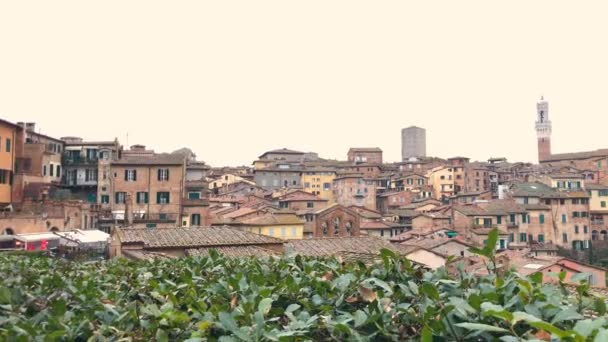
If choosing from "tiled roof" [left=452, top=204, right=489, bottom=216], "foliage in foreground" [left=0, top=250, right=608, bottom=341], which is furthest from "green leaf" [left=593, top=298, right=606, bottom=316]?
"tiled roof" [left=452, top=204, right=489, bottom=216]

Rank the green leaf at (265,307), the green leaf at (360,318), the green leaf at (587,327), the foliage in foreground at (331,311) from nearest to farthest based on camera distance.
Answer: the green leaf at (587,327) → the foliage in foreground at (331,311) → the green leaf at (360,318) → the green leaf at (265,307)

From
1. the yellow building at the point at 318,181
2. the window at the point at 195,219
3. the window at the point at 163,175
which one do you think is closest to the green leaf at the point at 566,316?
the window at the point at 195,219

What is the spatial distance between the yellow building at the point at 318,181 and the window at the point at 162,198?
31.6 meters

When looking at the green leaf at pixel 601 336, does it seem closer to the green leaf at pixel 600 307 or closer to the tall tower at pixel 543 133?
the green leaf at pixel 600 307

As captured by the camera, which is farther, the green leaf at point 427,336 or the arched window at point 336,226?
the arched window at point 336,226

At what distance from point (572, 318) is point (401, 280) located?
4.18 ft

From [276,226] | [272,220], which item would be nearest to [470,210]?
[276,226]

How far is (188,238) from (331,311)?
18251 mm

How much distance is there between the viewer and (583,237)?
53.9 m

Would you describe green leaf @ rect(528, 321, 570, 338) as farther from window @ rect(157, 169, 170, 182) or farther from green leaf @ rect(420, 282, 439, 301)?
window @ rect(157, 169, 170, 182)

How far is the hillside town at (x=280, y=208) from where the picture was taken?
2323 cm

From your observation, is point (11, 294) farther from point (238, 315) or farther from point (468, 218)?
point (468, 218)

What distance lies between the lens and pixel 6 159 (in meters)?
34.1

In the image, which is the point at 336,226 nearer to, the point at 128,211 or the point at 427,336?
the point at 128,211
